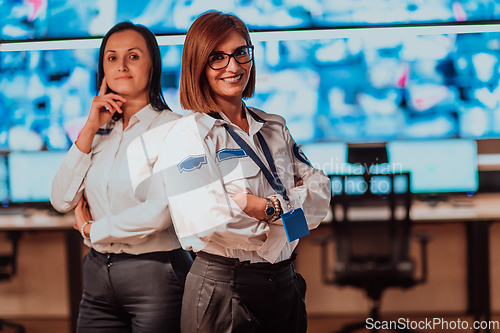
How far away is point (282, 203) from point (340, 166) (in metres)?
1.65

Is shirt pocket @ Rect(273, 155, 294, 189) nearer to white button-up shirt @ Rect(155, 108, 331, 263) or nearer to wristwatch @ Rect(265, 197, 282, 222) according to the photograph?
white button-up shirt @ Rect(155, 108, 331, 263)

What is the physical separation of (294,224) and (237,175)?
24cm

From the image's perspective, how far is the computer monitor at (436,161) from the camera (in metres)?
2.86

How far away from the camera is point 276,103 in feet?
9.20

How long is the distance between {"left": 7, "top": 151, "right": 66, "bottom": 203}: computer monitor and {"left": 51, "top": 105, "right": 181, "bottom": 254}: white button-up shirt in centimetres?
133

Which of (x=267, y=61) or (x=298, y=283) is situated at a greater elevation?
(x=267, y=61)

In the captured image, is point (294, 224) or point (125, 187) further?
point (125, 187)

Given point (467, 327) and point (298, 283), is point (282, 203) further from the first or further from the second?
point (467, 327)

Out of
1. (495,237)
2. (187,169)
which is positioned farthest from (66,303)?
(495,237)

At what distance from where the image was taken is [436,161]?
2.85 meters

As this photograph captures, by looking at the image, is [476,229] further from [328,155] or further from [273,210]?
[273,210]

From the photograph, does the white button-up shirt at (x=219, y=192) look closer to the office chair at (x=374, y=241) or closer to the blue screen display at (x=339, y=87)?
the office chair at (x=374, y=241)

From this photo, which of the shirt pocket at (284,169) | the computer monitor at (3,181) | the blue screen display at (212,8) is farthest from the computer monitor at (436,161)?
the computer monitor at (3,181)

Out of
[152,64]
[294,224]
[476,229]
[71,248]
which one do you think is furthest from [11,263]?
[476,229]
